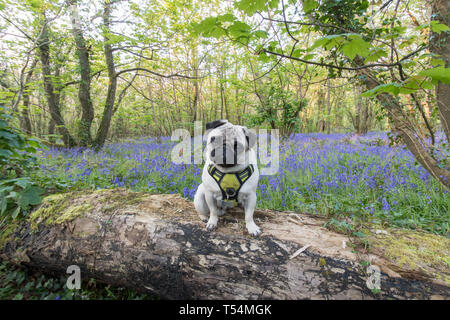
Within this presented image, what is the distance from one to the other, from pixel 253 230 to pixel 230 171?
24.3 inches

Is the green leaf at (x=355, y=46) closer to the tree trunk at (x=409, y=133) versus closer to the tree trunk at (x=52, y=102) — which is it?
the tree trunk at (x=409, y=133)

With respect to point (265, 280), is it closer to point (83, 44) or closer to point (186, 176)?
point (186, 176)

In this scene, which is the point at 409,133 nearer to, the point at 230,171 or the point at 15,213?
the point at 230,171

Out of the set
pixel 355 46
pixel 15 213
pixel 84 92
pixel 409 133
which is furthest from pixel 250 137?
pixel 84 92

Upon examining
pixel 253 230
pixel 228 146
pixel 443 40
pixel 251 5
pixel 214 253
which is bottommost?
pixel 214 253

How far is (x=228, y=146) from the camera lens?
5.93 feet

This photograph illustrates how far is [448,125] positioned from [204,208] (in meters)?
3.71

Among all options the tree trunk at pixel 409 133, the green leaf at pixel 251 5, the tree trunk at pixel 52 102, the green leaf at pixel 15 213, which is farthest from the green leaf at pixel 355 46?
the tree trunk at pixel 52 102

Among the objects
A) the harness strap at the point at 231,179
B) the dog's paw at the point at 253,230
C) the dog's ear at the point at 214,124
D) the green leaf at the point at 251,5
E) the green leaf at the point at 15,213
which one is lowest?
the dog's paw at the point at 253,230

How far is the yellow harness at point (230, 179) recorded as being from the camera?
6.32 ft

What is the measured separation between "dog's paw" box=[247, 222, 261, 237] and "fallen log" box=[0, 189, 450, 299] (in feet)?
0.20
